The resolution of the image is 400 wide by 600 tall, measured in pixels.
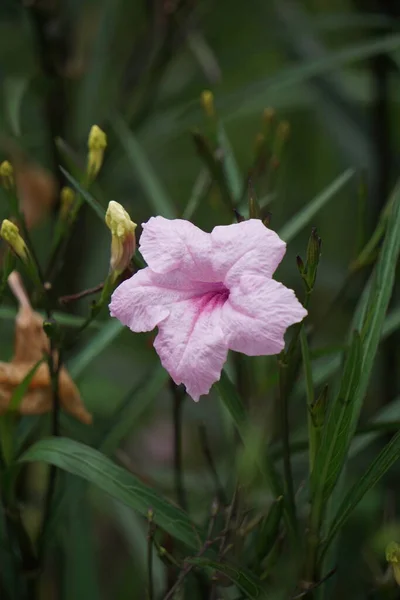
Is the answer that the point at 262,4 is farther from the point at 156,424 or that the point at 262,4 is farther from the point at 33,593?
the point at 33,593

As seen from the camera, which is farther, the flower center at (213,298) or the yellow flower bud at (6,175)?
the yellow flower bud at (6,175)

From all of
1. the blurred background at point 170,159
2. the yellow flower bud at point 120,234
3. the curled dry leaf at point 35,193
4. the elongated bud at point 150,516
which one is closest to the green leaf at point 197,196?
the blurred background at point 170,159

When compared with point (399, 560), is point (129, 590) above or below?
below

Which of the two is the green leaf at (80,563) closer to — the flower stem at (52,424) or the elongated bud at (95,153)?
the flower stem at (52,424)

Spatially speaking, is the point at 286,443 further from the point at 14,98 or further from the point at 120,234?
the point at 14,98

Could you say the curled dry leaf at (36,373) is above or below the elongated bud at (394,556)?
above

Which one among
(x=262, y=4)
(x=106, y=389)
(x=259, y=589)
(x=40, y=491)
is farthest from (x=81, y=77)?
(x=259, y=589)
